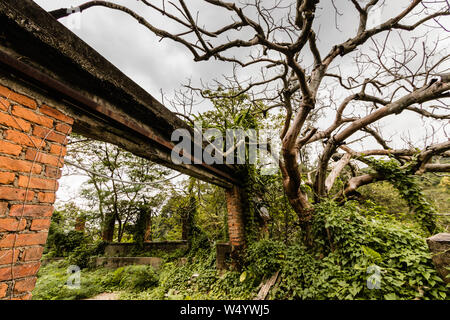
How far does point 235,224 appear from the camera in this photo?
4797mm

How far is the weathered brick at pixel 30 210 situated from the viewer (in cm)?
134

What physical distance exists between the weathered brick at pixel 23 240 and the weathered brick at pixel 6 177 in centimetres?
38

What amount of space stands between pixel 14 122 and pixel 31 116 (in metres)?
0.13

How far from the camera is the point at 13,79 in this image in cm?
140

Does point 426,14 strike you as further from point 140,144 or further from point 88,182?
point 88,182

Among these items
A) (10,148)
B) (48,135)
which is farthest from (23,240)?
(48,135)

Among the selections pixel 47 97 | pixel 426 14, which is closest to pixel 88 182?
pixel 47 97

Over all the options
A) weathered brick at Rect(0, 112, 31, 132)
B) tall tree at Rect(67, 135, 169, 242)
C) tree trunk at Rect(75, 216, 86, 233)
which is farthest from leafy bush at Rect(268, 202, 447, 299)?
tree trunk at Rect(75, 216, 86, 233)

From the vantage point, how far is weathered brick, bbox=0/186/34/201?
129 cm

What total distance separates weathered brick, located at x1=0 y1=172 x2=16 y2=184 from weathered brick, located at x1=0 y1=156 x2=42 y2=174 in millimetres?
38

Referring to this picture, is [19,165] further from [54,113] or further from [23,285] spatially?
[23,285]

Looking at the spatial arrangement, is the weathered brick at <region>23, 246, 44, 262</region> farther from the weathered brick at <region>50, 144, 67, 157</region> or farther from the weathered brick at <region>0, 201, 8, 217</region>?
the weathered brick at <region>50, 144, 67, 157</region>

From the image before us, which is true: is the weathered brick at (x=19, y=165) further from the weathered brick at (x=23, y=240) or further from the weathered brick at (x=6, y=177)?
the weathered brick at (x=23, y=240)

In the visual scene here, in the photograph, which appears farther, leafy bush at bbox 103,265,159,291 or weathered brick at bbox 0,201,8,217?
leafy bush at bbox 103,265,159,291
